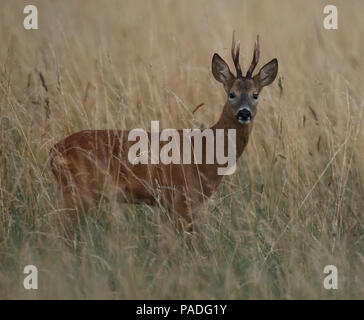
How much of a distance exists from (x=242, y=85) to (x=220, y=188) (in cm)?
88

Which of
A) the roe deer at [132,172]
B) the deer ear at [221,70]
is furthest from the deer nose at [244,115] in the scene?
the deer ear at [221,70]

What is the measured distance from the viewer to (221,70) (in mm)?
6391

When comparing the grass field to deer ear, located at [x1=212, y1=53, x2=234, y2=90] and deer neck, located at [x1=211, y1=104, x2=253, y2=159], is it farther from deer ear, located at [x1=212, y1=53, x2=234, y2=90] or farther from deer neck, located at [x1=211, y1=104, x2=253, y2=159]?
deer ear, located at [x1=212, y1=53, x2=234, y2=90]

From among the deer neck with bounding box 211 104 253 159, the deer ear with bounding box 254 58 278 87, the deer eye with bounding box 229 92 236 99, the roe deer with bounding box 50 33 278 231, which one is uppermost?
the deer ear with bounding box 254 58 278 87

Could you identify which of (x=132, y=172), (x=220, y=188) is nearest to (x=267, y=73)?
(x=220, y=188)

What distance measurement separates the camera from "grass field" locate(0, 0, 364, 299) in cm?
507

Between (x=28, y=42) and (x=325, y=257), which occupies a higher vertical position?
(x=28, y=42)

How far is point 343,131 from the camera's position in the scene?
6.97 m

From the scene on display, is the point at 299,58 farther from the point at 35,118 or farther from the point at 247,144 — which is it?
the point at 35,118

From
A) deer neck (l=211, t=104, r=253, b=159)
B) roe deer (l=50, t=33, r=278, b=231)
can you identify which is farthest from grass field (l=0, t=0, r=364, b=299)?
deer neck (l=211, t=104, r=253, b=159)

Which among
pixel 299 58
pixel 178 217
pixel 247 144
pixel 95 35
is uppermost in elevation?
pixel 95 35

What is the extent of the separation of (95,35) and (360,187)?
4.30 m

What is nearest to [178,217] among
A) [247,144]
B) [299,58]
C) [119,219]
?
[119,219]

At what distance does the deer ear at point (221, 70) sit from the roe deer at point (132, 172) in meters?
0.13
